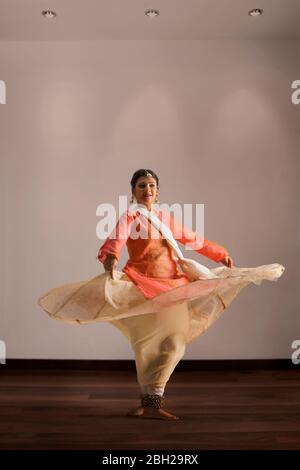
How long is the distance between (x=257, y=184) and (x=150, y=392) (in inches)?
85.1

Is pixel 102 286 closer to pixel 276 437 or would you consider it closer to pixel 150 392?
pixel 150 392

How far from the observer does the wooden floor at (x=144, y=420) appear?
8.05 ft

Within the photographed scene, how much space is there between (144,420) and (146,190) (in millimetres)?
1270

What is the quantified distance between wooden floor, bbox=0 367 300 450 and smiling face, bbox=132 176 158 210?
3.99 feet

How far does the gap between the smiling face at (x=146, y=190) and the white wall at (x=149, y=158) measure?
1.27 m

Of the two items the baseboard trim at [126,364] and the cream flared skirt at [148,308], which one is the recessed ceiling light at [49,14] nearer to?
the cream flared skirt at [148,308]

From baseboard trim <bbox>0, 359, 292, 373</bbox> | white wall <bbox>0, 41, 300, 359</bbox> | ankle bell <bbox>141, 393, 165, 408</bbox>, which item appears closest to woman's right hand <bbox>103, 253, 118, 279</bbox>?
ankle bell <bbox>141, 393, 165, 408</bbox>

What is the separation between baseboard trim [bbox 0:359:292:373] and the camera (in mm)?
4223

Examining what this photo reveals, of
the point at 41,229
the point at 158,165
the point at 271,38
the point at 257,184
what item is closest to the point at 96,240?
the point at 41,229

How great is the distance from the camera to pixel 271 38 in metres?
4.34

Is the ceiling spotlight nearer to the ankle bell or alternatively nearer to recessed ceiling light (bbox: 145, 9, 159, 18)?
recessed ceiling light (bbox: 145, 9, 159, 18)

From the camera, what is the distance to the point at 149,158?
431 cm

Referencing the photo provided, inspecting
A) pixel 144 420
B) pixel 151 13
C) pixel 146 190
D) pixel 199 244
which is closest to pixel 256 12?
pixel 151 13

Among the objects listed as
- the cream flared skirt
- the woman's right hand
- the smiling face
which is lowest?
the cream flared skirt
